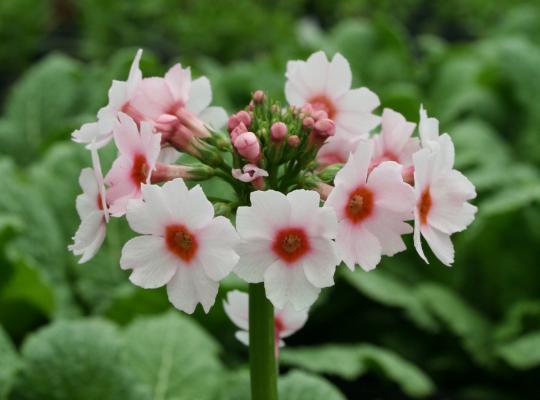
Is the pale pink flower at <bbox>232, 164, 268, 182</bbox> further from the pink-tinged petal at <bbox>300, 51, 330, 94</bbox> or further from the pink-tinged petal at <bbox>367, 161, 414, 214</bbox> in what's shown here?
the pink-tinged petal at <bbox>300, 51, 330, 94</bbox>

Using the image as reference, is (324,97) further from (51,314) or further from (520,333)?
(520,333)

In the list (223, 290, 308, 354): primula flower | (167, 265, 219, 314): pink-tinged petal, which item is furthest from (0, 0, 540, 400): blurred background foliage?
(167, 265, 219, 314): pink-tinged petal

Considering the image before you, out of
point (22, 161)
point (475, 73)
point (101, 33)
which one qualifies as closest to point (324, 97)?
point (22, 161)

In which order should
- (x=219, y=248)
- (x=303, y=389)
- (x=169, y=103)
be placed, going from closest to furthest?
(x=219, y=248), (x=169, y=103), (x=303, y=389)

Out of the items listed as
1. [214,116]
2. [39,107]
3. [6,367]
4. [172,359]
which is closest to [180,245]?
[214,116]

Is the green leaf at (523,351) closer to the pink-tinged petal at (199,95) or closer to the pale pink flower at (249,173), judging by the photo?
the pink-tinged petal at (199,95)

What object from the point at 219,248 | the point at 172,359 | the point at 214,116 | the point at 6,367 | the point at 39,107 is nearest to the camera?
the point at 219,248

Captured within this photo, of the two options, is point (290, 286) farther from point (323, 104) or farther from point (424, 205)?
point (323, 104)

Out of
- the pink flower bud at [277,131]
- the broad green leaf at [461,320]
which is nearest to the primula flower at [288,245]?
the pink flower bud at [277,131]
